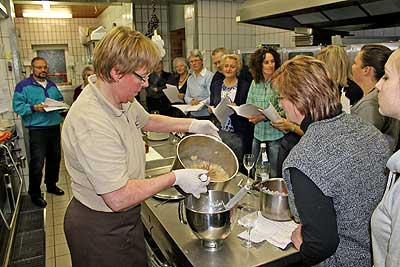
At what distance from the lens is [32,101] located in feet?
11.2

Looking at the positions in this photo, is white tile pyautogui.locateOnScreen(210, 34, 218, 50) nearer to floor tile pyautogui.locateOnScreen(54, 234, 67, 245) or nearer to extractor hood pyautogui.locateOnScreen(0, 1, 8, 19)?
extractor hood pyautogui.locateOnScreen(0, 1, 8, 19)

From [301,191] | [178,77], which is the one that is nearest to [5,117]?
[178,77]

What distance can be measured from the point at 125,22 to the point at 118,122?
464 centimetres

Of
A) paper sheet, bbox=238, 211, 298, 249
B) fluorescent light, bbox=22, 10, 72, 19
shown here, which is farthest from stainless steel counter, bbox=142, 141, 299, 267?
fluorescent light, bbox=22, 10, 72, 19

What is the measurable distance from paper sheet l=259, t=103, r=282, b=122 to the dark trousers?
2389mm

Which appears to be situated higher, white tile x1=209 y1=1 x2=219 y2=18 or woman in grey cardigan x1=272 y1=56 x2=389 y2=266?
white tile x1=209 y1=1 x2=219 y2=18

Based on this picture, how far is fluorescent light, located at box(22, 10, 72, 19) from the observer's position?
7331 mm

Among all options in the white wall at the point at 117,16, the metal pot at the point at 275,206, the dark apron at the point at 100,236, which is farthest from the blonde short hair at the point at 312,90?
the white wall at the point at 117,16

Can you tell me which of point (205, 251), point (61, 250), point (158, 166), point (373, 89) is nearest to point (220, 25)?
point (373, 89)

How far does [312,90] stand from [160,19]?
17.9 feet

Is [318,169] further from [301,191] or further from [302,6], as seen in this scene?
[302,6]

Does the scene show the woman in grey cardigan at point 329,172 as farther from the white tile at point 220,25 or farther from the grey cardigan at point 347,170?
the white tile at point 220,25

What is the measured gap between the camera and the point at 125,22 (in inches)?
213

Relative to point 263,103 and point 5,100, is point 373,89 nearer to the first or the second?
point 263,103
